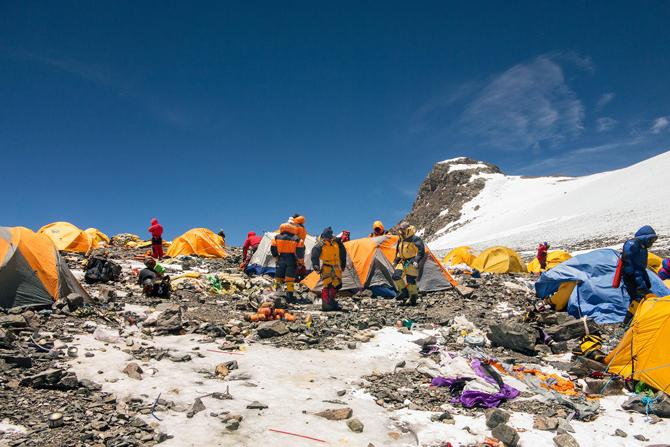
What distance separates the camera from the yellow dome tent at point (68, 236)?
19391 millimetres

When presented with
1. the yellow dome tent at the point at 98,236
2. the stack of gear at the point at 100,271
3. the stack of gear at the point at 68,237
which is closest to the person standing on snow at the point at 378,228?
the stack of gear at the point at 100,271

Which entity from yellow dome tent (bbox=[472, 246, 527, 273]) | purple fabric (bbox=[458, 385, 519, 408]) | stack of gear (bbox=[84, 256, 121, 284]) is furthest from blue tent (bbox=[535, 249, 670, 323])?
stack of gear (bbox=[84, 256, 121, 284])

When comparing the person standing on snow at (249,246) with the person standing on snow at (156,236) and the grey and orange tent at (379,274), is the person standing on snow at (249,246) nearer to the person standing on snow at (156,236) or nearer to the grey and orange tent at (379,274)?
the person standing on snow at (156,236)

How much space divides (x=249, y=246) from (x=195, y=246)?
397cm

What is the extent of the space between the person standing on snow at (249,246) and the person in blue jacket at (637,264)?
1330 centimetres

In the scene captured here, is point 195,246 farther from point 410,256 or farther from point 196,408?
point 196,408

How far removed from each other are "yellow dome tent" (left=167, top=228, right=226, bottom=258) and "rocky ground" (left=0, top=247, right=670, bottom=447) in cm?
792

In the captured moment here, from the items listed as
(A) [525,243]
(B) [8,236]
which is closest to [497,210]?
(A) [525,243]

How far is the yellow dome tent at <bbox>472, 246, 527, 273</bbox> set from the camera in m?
20.0

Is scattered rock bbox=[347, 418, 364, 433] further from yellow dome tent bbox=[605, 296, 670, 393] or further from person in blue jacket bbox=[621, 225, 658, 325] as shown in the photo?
person in blue jacket bbox=[621, 225, 658, 325]

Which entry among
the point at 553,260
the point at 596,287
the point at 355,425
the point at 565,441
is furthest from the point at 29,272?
the point at 553,260

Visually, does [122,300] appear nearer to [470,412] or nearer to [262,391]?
[262,391]

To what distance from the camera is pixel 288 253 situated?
12.0m

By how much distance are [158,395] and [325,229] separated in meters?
7.01
